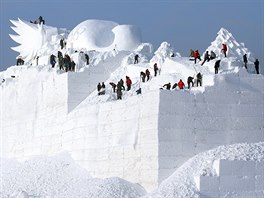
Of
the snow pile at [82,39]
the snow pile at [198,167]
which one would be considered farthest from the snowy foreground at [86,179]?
the snow pile at [82,39]

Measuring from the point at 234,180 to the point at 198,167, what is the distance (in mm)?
1350

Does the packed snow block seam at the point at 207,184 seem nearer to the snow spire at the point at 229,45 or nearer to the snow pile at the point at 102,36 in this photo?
the snow spire at the point at 229,45

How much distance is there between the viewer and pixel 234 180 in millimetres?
27391

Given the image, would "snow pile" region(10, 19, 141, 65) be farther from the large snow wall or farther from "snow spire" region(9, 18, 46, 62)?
the large snow wall

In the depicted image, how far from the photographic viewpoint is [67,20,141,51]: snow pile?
41.8 meters

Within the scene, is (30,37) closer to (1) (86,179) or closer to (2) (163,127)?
(1) (86,179)

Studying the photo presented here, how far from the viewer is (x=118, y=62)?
3894 cm

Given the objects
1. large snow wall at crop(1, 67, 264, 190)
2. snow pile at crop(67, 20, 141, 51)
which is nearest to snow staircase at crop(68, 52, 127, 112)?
large snow wall at crop(1, 67, 264, 190)

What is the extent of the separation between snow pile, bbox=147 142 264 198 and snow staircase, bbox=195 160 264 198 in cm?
21

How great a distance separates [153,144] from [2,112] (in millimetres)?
15369

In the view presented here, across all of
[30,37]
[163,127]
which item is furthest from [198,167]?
[30,37]

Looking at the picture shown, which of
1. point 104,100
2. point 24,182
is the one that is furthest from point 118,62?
point 24,182

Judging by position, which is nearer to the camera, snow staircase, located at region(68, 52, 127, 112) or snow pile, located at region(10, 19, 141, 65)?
snow staircase, located at region(68, 52, 127, 112)

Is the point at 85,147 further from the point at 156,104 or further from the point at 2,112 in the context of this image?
the point at 2,112
